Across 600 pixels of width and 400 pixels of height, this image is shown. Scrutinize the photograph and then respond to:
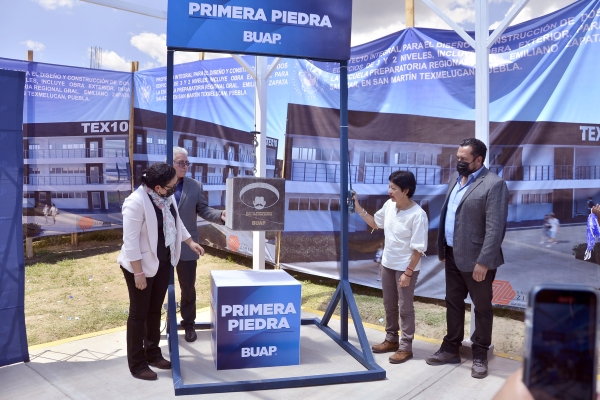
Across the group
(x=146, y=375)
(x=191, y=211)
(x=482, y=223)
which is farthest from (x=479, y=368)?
(x=191, y=211)

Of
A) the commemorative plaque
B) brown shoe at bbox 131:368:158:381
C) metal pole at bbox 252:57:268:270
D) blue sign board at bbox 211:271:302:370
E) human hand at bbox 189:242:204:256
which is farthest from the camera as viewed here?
metal pole at bbox 252:57:268:270

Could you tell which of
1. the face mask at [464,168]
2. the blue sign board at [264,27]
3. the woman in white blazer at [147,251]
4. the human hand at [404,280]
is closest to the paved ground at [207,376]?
the woman in white blazer at [147,251]

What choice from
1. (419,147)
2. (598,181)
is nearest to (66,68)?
(419,147)

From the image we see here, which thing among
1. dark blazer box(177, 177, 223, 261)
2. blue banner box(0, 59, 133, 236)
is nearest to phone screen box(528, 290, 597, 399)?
dark blazer box(177, 177, 223, 261)

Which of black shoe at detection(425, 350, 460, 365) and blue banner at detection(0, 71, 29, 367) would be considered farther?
black shoe at detection(425, 350, 460, 365)

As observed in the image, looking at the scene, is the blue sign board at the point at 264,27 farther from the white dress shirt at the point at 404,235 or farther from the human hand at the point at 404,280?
the human hand at the point at 404,280

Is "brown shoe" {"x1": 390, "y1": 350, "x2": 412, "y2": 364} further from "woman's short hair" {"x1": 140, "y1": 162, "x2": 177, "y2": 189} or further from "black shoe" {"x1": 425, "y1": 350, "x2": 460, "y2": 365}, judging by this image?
"woman's short hair" {"x1": 140, "y1": 162, "x2": 177, "y2": 189}

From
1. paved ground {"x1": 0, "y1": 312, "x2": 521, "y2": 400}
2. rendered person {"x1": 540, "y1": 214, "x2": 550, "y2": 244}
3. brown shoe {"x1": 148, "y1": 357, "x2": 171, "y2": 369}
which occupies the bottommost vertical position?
paved ground {"x1": 0, "y1": 312, "x2": 521, "y2": 400}

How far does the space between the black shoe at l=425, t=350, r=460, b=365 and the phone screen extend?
340cm

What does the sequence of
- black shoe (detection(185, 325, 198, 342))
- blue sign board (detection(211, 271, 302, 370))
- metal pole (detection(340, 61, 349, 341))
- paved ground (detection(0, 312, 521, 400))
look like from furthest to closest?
black shoe (detection(185, 325, 198, 342)) → metal pole (detection(340, 61, 349, 341)) → blue sign board (detection(211, 271, 302, 370)) → paved ground (detection(0, 312, 521, 400))

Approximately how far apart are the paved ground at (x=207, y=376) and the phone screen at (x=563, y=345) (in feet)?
9.48

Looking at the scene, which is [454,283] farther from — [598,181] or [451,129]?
[451,129]

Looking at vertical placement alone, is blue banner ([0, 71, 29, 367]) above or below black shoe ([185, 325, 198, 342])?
above

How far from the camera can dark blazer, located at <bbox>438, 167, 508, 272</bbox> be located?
3475 millimetres
